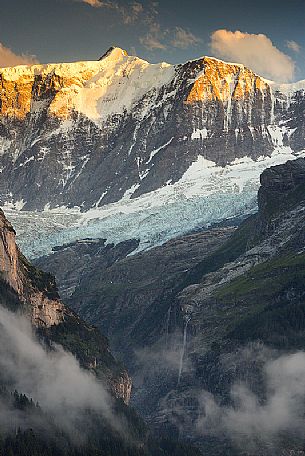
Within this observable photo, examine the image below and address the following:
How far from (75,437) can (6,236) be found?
Answer: 158ft

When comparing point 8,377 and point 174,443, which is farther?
point 174,443

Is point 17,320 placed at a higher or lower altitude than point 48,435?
higher

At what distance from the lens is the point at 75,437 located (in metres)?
166

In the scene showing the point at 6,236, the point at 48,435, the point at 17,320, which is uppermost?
the point at 6,236

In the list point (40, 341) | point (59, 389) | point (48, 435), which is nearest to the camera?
point (48, 435)

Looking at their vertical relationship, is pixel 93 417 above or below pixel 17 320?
below

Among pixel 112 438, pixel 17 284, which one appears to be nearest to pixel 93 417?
pixel 112 438

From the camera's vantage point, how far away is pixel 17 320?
183750 millimetres

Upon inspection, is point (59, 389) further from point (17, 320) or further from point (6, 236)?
point (6, 236)

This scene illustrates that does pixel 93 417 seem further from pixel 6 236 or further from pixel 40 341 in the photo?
pixel 6 236

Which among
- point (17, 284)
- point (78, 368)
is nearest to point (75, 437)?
point (78, 368)

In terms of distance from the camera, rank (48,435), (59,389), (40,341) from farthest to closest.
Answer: (40,341) → (59,389) → (48,435)

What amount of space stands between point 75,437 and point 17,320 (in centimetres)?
2779

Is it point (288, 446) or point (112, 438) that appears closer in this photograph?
point (112, 438)
